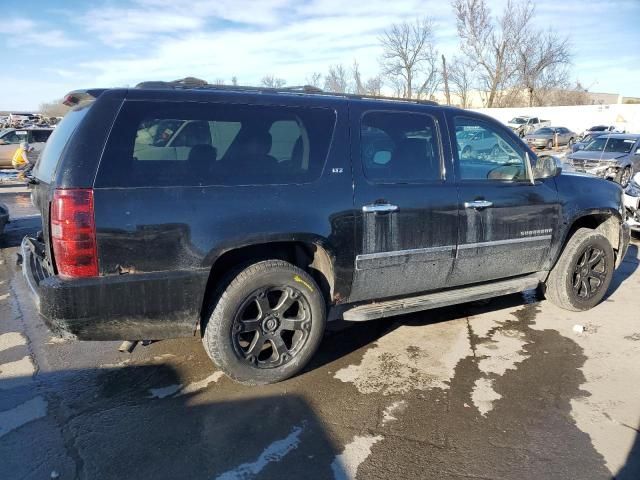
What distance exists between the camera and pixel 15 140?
16406mm

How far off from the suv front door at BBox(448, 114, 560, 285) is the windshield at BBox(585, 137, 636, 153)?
43.0 feet

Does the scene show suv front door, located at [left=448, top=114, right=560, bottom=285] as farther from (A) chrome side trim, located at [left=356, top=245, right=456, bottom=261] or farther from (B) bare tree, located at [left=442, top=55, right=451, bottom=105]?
(B) bare tree, located at [left=442, top=55, right=451, bottom=105]

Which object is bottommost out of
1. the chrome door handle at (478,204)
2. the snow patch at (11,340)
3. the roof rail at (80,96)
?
the snow patch at (11,340)

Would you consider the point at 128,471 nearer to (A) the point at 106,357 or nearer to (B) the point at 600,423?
(A) the point at 106,357

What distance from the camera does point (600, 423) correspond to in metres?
3.07

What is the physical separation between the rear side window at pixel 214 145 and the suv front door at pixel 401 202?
37cm

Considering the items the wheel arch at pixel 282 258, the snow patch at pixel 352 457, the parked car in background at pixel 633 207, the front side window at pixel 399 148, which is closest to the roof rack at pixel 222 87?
the front side window at pixel 399 148

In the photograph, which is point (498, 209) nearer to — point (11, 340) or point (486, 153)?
point (486, 153)

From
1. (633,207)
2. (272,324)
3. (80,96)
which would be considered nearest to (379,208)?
(272,324)

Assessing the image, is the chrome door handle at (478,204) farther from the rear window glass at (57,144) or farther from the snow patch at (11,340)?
the snow patch at (11,340)

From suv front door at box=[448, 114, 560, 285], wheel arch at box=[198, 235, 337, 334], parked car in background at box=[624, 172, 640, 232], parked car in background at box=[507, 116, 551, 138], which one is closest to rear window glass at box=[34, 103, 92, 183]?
wheel arch at box=[198, 235, 337, 334]

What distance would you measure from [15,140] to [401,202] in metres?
17.1

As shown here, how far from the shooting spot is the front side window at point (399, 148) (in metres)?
3.59

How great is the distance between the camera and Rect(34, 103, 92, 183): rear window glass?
2990mm
